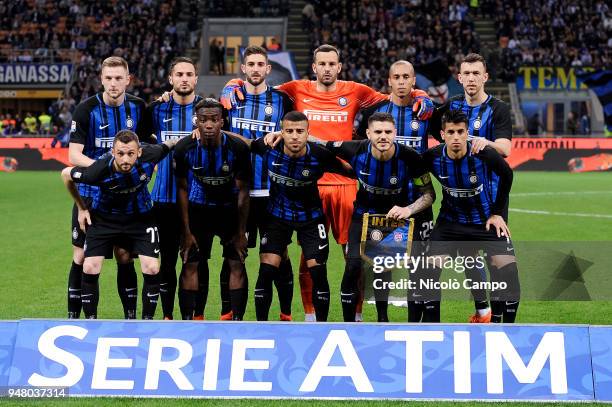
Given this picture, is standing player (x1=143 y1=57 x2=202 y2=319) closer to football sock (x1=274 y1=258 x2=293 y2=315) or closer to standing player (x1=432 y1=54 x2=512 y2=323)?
football sock (x1=274 y1=258 x2=293 y2=315)

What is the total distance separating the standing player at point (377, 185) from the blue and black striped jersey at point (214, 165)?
693mm

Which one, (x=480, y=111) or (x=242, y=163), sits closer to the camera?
(x=242, y=163)

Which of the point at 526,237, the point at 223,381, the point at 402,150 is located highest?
the point at 402,150

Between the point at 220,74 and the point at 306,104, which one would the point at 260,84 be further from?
the point at 220,74

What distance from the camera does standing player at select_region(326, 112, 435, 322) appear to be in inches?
263

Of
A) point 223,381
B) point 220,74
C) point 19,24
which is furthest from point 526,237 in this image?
point 19,24

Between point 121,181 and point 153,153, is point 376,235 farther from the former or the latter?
point 121,181

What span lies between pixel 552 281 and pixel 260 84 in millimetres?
4118

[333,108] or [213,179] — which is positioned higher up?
[333,108]

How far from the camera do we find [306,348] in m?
5.26

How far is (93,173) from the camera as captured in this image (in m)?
6.55

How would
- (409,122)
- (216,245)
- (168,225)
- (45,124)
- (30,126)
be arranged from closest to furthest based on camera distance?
(409,122), (168,225), (216,245), (45,124), (30,126)

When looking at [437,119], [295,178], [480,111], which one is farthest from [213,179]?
[480,111]

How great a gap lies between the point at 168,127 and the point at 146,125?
7.7 inches
